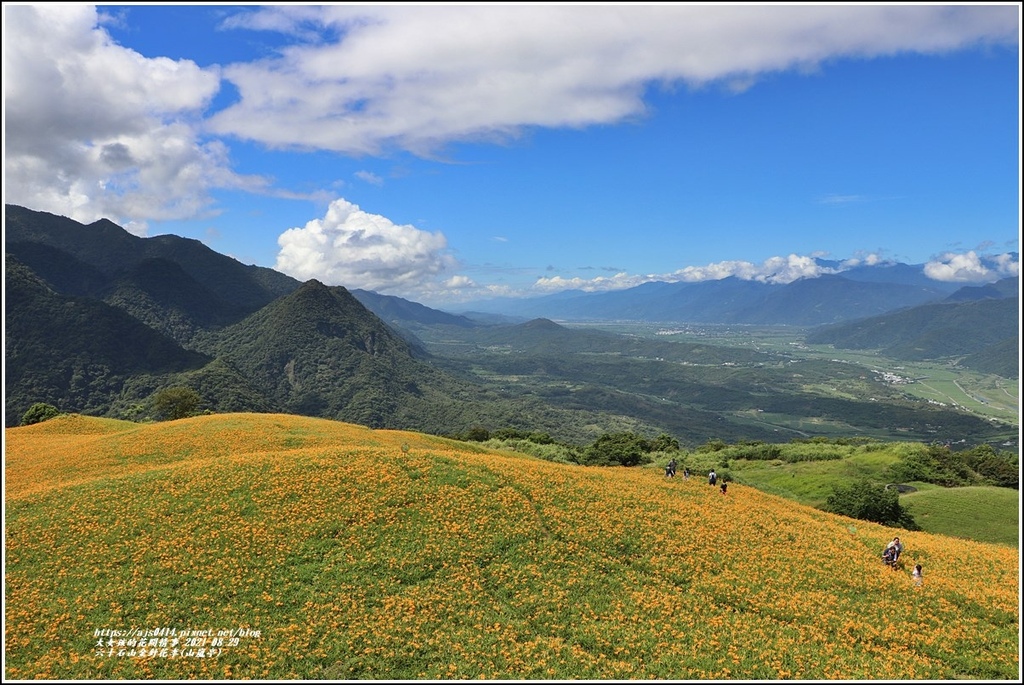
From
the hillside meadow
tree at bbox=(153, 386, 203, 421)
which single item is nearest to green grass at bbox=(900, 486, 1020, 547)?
the hillside meadow

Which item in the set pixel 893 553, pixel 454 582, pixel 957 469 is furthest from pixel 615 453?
→ pixel 454 582

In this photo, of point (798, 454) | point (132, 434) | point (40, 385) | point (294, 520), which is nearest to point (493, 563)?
point (294, 520)

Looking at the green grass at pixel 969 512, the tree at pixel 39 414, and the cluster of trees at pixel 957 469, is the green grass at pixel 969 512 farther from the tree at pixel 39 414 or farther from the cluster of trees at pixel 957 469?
the tree at pixel 39 414

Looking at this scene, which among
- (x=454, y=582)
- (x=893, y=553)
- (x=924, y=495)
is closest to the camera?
(x=454, y=582)

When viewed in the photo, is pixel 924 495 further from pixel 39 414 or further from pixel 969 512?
pixel 39 414

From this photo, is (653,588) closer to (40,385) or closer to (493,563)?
(493,563)

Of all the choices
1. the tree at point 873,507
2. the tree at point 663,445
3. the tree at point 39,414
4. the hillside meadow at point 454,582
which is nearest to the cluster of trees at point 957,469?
the tree at point 873,507
